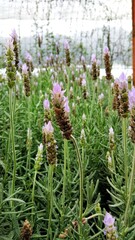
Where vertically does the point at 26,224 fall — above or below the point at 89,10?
below

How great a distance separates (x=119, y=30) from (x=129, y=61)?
0.45 m

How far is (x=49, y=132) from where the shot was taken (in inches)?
39.3

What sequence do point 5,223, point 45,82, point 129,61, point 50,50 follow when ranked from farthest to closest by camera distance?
point 129,61 < point 50,50 < point 45,82 < point 5,223

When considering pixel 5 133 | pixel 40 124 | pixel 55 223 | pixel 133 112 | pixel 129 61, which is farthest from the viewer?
pixel 129 61

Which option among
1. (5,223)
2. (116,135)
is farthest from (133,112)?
(116,135)

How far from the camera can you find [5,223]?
3.83 feet

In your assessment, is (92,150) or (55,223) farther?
(92,150)

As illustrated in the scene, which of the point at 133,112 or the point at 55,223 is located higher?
the point at 133,112

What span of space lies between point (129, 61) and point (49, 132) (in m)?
5.59

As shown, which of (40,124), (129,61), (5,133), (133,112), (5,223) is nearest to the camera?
(133,112)

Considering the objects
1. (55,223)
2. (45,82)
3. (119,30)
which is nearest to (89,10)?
(119,30)

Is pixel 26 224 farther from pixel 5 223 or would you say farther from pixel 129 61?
pixel 129 61

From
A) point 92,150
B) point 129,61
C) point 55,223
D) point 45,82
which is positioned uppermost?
point 129,61

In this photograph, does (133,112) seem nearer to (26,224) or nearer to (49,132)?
(49,132)
